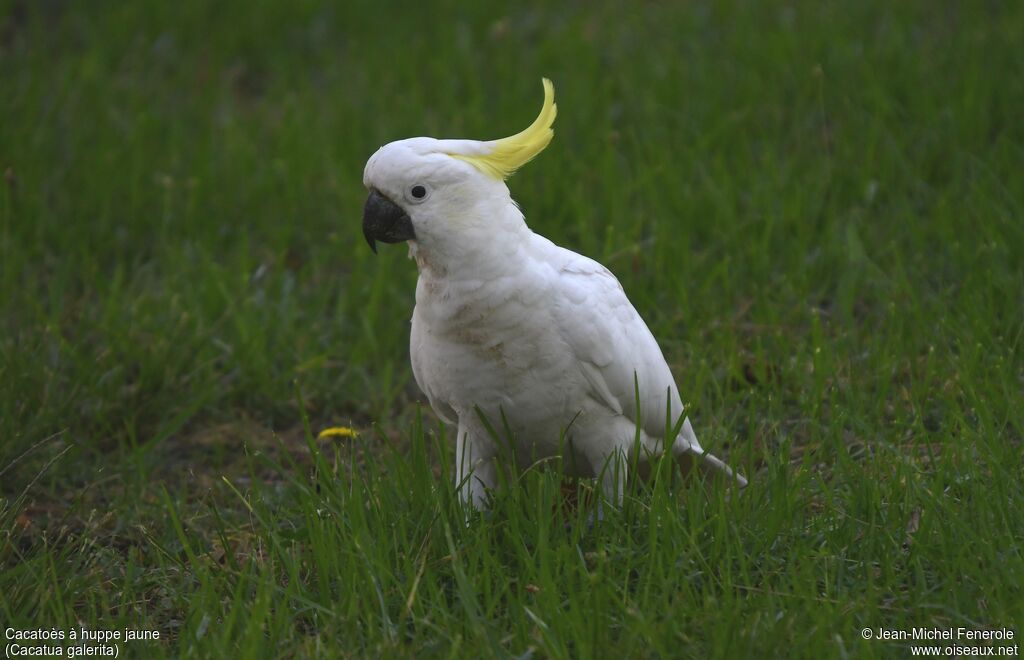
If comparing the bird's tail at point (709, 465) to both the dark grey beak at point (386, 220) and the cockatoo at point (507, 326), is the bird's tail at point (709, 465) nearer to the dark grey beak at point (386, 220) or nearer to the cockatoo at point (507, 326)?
the cockatoo at point (507, 326)

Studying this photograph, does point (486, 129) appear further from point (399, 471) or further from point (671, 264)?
point (399, 471)

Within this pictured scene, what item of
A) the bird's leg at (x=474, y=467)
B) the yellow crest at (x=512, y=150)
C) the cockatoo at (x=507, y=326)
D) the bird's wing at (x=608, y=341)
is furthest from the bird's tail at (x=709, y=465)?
the yellow crest at (x=512, y=150)

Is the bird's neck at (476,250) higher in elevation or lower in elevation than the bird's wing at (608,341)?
higher

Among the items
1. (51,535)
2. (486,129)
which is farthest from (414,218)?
(486,129)

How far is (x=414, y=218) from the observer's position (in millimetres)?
2473

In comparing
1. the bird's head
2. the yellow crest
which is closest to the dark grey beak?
the bird's head

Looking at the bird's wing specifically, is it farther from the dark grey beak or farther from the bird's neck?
the dark grey beak

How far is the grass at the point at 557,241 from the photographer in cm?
238

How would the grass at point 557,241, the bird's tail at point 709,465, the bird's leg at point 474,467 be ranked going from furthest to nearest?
the bird's leg at point 474,467 < the bird's tail at point 709,465 < the grass at point 557,241

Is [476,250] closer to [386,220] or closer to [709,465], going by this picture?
[386,220]

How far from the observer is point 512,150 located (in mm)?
2529

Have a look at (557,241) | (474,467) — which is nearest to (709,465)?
(474,467)

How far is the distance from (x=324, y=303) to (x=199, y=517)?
128 cm

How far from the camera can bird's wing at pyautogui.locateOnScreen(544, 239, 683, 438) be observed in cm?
256
